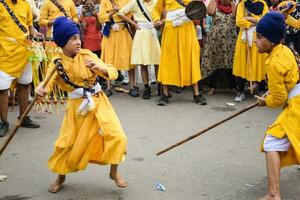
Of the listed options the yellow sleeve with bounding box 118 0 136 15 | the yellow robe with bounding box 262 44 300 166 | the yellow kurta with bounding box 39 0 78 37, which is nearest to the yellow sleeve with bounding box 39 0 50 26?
the yellow kurta with bounding box 39 0 78 37

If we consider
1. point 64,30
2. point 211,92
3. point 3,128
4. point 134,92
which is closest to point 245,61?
point 211,92

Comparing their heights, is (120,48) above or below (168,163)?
above

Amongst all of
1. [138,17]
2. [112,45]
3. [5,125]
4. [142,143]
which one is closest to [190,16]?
[138,17]

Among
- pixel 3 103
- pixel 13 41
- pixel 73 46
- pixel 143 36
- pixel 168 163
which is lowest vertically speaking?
pixel 168 163

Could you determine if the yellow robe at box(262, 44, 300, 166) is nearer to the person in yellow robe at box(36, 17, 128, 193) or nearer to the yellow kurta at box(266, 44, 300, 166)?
the yellow kurta at box(266, 44, 300, 166)

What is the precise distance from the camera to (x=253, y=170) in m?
4.84

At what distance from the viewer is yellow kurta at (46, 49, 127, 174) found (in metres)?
4.16

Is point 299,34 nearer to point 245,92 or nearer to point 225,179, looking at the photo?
point 245,92

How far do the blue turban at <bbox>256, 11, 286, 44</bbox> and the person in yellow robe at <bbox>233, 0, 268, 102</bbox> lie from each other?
3299 mm

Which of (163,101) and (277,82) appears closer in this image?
(277,82)

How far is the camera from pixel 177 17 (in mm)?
7301

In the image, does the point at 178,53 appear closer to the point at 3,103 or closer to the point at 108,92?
the point at 108,92

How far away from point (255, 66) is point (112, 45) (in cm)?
248

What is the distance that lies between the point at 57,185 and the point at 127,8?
416 centimetres
